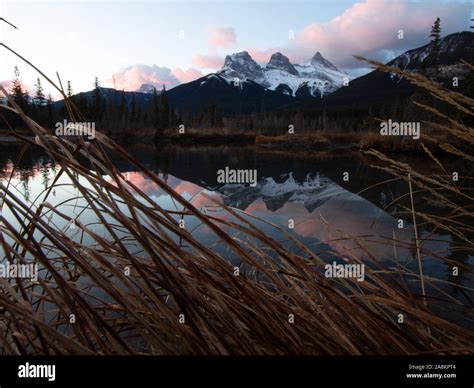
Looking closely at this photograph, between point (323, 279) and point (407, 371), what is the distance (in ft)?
0.91

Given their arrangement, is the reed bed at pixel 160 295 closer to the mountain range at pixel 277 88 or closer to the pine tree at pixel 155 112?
the pine tree at pixel 155 112

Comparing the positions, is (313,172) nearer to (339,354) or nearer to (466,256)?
(466,256)

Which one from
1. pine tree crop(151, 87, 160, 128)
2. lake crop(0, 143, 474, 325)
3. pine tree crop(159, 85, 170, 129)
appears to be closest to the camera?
lake crop(0, 143, 474, 325)

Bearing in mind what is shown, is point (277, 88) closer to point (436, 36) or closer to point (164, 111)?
point (164, 111)

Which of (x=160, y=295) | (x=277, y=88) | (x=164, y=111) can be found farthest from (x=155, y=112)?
(x=277, y=88)

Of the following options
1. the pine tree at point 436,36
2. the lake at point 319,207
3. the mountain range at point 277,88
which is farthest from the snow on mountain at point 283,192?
the mountain range at point 277,88

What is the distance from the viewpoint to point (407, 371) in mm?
692

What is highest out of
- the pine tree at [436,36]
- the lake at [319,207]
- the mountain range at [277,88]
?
the mountain range at [277,88]

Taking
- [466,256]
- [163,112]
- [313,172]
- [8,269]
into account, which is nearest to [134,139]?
[163,112]

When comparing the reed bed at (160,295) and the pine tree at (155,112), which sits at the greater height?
the pine tree at (155,112)

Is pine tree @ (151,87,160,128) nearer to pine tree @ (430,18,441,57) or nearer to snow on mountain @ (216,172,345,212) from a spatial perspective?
snow on mountain @ (216,172,345,212)

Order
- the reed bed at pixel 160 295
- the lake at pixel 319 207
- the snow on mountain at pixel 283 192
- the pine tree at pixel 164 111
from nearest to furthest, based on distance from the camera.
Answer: the reed bed at pixel 160 295, the lake at pixel 319 207, the snow on mountain at pixel 283 192, the pine tree at pixel 164 111

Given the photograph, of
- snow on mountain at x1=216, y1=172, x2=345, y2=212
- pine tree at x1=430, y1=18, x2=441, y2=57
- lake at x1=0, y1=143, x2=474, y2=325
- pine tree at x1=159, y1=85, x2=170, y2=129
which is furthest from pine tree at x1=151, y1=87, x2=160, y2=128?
pine tree at x1=430, y1=18, x2=441, y2=57

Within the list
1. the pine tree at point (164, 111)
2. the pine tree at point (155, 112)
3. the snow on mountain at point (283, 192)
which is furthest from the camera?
the pine tree at point (155, 112)
